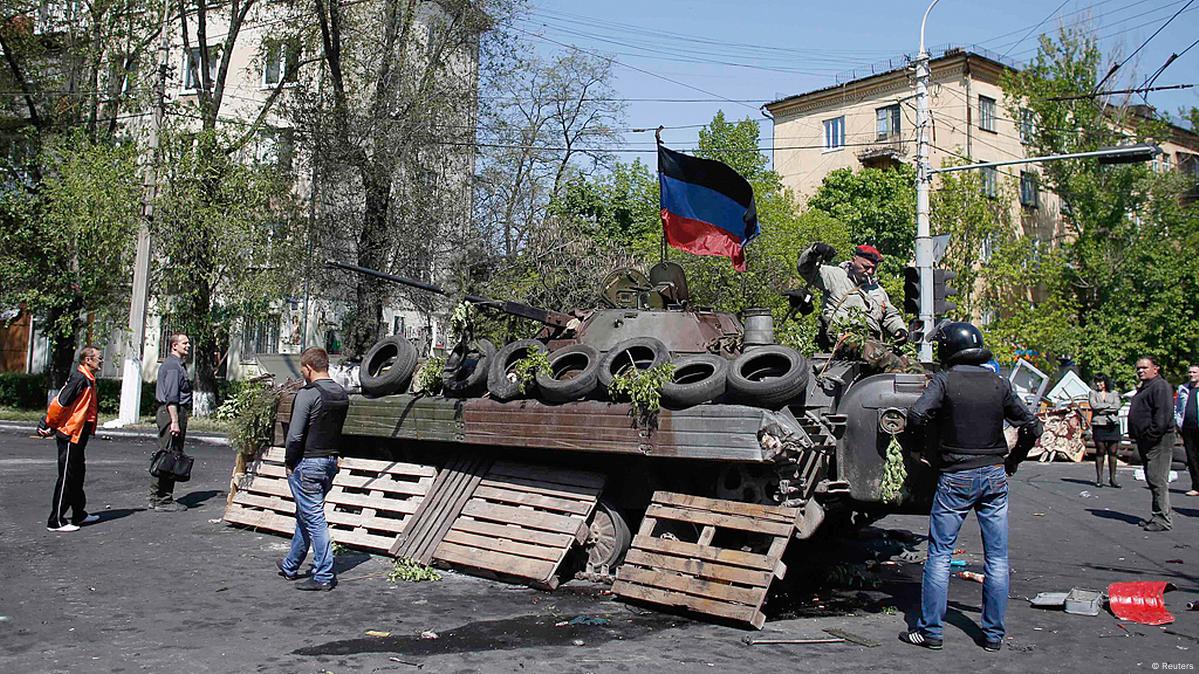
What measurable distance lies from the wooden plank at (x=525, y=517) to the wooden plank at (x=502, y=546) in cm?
19

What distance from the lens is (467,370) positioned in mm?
10078

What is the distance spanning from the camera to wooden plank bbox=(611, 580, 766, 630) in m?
7.04

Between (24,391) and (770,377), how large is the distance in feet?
97.1

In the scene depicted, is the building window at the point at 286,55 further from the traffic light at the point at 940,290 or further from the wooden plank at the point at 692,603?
the wooden plank at the point at 692,603

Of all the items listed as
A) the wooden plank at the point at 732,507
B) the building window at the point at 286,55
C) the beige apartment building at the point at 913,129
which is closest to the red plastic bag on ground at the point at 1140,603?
the wooden plank at the point at 732,507

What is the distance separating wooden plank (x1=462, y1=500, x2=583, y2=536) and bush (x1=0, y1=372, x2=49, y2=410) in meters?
26.8

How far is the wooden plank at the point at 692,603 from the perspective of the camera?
7.04 m

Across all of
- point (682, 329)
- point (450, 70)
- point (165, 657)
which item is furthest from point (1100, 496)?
point (450, 70)

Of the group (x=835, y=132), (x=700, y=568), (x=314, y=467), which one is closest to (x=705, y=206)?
(x=700, y=568)

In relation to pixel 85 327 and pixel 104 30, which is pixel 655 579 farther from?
pixel 104 30

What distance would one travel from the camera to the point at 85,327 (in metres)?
27.9

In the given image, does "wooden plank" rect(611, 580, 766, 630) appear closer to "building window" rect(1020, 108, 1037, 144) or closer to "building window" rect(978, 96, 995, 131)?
"building window" rect(1020, 108, 1037, 144)

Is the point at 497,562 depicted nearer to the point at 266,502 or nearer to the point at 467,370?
the point at 467,370

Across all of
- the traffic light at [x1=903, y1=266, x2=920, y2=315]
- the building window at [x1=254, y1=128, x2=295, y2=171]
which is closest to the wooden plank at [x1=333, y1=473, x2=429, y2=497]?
the traffic light at [x1=903, y1=266, x2=920, y2=315]
